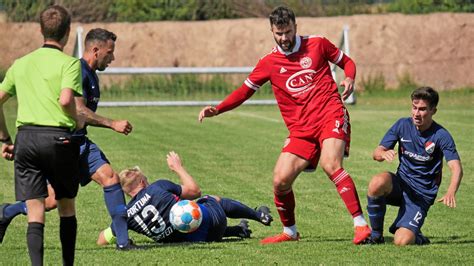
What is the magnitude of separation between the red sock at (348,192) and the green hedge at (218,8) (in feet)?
88.5

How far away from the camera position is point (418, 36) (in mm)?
35406

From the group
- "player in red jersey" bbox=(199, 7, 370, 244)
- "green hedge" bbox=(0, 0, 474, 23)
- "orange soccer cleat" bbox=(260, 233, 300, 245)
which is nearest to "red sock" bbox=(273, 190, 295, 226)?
"player in red jersey" bbox=(199, 7, 370, 244)

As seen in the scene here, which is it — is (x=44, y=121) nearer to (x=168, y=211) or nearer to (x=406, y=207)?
(x=168, y=211)

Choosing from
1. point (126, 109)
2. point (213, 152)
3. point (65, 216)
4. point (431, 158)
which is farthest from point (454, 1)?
point (65, 216)

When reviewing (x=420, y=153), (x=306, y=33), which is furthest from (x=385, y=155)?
(x=306, y=33)

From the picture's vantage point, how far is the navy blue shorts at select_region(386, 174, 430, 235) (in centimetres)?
970

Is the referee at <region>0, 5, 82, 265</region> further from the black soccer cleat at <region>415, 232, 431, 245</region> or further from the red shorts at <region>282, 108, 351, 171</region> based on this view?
the black soccer cleat at <region>415, 232, 431, 245</region>

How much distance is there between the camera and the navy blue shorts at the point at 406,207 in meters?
9.70

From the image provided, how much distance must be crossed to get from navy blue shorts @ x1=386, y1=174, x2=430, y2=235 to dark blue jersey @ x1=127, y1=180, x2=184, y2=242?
6.35 ft

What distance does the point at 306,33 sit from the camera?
34906mm

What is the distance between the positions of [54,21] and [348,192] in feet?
10.7

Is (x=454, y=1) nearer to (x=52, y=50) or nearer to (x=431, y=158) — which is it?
(x=431, y=158)

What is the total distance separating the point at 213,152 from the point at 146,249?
27.1ft

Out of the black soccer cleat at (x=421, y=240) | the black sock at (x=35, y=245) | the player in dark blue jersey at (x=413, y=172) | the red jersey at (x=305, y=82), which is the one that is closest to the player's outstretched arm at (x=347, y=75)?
the red jersey at (x=305, y=82)
